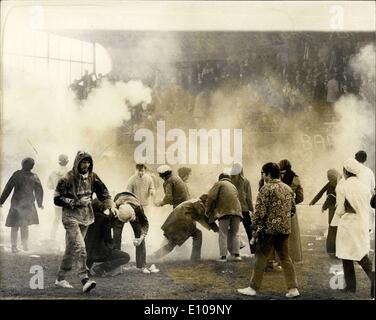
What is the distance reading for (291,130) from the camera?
555 cm

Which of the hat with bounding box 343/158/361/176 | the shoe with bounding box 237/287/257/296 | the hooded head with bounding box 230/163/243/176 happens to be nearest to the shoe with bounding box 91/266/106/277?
the shoe with bounding box 237/287/257/296

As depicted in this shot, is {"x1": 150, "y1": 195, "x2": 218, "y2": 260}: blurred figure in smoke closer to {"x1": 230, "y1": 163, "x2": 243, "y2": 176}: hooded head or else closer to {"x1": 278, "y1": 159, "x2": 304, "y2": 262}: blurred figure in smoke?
{"x1": 230, "y1": 163, "x2": 243, "y2": 176}: hooded head

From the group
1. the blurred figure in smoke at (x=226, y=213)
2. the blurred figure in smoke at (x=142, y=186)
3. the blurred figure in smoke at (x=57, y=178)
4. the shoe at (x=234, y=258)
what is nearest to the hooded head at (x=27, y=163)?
the blurred figure in smoke at (x=57, y=178)

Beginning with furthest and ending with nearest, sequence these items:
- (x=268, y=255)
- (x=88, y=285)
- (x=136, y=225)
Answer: (x=136, y=225), (x=88, y=285), (x=268, y=255)

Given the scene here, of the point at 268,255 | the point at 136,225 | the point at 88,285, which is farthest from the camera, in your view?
the point at 136,225

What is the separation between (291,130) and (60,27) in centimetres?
253

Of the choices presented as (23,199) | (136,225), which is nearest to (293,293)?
(136,225)

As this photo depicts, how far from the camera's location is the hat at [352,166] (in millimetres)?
5449

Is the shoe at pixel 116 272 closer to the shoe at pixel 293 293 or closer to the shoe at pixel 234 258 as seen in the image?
the shoe at pixel 234 258

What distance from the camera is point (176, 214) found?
5512 millimetres

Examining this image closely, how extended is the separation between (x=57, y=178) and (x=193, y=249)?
1517 mm

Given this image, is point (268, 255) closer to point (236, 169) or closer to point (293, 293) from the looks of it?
point (293, 293)

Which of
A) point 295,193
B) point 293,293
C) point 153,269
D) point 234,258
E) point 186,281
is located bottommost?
point 293,293
